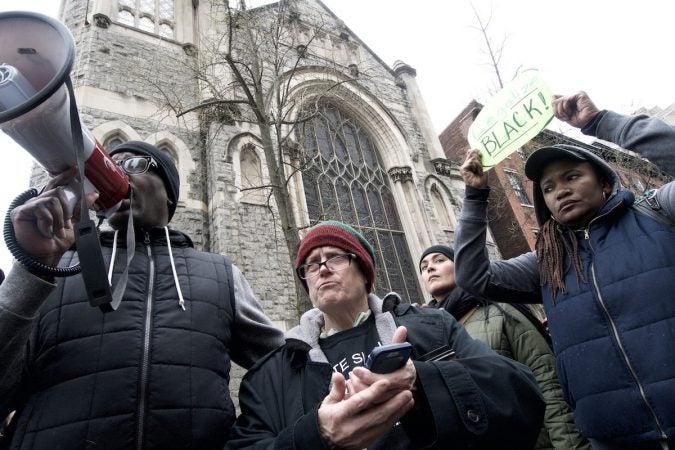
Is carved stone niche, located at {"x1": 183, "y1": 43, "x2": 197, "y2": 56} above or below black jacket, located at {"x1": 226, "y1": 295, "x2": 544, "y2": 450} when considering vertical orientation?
above

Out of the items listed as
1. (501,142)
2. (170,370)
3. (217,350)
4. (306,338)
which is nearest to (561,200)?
(501,142)

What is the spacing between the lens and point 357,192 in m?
10.3

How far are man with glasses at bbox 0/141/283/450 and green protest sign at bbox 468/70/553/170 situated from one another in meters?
1.69

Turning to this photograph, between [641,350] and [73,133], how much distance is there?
2234 millimetres

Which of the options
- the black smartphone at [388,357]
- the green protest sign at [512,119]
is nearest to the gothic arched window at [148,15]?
the green protest sign at [512,119]

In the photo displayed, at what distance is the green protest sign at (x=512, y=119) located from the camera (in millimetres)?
2162

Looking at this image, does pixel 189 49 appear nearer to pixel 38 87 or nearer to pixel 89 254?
pixel 38 87

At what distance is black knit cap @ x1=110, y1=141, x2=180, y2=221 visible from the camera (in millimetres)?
2031

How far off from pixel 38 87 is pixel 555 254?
91.0 inches

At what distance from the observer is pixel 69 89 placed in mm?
1121

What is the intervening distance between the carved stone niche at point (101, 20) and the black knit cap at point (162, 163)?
8624 millimetres

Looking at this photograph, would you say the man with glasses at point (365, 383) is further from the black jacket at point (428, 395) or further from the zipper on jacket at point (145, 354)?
the zipper on jacket at point (145, 354)

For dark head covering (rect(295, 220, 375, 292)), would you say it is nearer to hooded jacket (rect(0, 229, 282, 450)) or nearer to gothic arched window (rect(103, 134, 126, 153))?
hooded jacket (rect(0, 229, 282, 450))

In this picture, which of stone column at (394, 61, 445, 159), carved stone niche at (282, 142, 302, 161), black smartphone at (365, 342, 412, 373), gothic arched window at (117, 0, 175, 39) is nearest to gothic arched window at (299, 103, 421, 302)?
carved stone niche at (282, 142, 302, 161)
